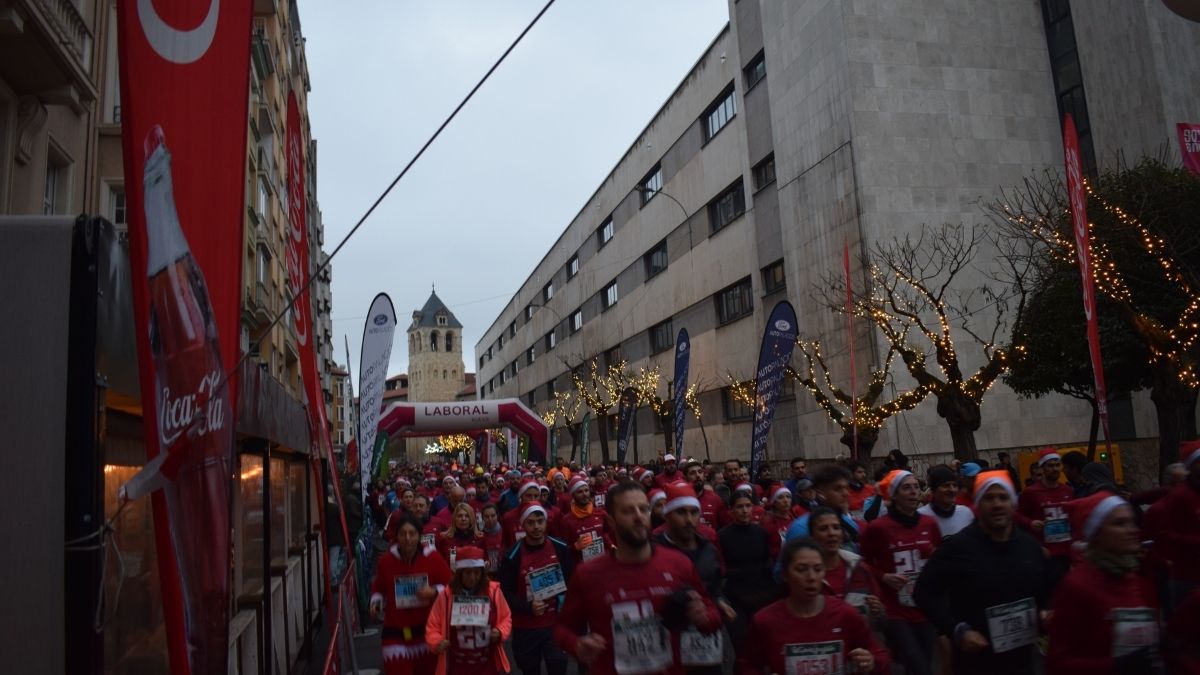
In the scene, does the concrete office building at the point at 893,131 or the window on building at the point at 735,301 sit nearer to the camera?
the concrete office building at the point at 893,131

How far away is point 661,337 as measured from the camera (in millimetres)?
42438

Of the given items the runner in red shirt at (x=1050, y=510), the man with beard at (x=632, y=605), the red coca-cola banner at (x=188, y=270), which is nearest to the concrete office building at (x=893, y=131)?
the runner in red shirt at (x=1050, y=510)

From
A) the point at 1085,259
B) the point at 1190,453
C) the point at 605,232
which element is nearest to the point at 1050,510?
the point at 1190,453

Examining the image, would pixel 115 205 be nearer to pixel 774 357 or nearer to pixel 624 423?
pixel 774 357

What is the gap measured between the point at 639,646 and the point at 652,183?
1568 inches

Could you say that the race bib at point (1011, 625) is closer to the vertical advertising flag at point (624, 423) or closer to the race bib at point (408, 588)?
the race bib at point (408, 588)

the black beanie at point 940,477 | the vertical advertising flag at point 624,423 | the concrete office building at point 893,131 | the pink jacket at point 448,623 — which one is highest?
the concrete office building at point 893,131

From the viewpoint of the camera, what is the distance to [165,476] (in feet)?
9.03

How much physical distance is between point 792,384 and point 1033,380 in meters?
7.48

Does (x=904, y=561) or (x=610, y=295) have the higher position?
(x=610, y=295)

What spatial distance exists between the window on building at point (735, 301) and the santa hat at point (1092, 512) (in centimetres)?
2768

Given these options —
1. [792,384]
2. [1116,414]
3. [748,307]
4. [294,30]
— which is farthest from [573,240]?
[1116,414]

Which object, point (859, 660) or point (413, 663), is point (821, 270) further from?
point (859, 660)

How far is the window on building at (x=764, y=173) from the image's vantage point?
30828mm
